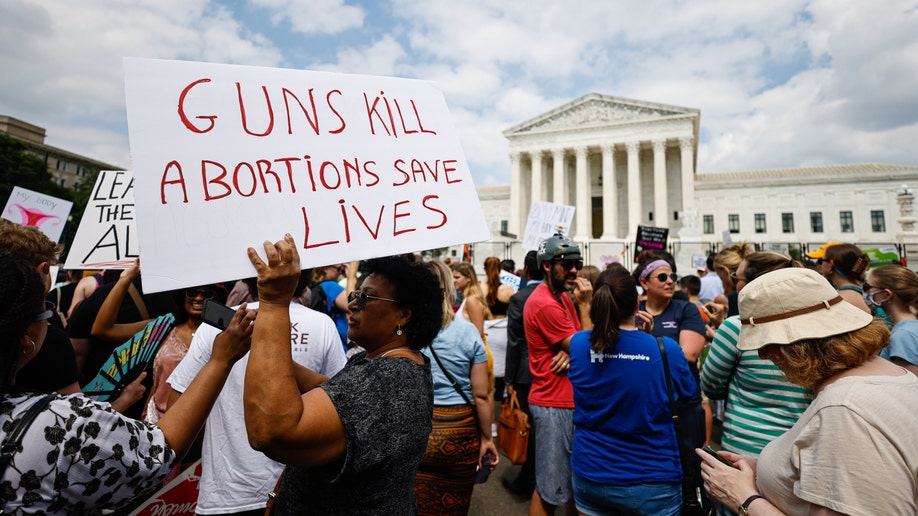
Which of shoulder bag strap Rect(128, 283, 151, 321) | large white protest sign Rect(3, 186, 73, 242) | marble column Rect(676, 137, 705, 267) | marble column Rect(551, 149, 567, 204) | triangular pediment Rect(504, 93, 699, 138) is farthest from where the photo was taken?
marble column Rect(551, 149, 567, 204)

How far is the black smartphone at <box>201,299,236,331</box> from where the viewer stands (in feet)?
5.27

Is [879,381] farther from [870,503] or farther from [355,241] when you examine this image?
[355,241]

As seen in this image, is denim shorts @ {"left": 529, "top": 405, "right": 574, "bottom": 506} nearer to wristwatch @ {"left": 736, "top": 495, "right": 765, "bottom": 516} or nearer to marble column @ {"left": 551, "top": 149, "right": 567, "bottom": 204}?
wristwatch @ {"left": 736, "top": 495, "right": 765, "bottom": 516}

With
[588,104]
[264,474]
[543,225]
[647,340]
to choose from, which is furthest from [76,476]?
[588,104]

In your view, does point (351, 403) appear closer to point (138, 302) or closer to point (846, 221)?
point (138, 302)

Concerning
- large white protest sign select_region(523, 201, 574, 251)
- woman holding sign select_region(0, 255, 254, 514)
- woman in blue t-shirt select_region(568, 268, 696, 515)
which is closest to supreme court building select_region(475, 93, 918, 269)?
large white protest sign select_region(523, 201, 574, 251)

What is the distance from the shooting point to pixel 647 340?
2541 millimetres

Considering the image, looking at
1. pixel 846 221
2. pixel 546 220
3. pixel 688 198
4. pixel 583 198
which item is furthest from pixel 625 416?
pixel 846 221

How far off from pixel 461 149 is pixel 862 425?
61.5 inches

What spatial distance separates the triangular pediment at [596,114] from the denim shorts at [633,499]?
157 ft

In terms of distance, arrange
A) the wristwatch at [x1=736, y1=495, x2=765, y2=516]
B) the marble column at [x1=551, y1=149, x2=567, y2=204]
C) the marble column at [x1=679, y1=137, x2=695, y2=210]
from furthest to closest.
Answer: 1. the marble column at [x1=551, y1=149, x2=567, y2=204]
2. the marble column at [x1=679, y1=137, x2=695, y2=210]
3. the wristwatch at [x1=736, y1=495, x2=765, y2=516]

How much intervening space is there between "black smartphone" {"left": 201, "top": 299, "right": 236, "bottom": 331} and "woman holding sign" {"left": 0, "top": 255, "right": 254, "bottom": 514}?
38 cm

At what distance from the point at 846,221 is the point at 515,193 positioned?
3170 cm

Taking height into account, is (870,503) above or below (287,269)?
below
